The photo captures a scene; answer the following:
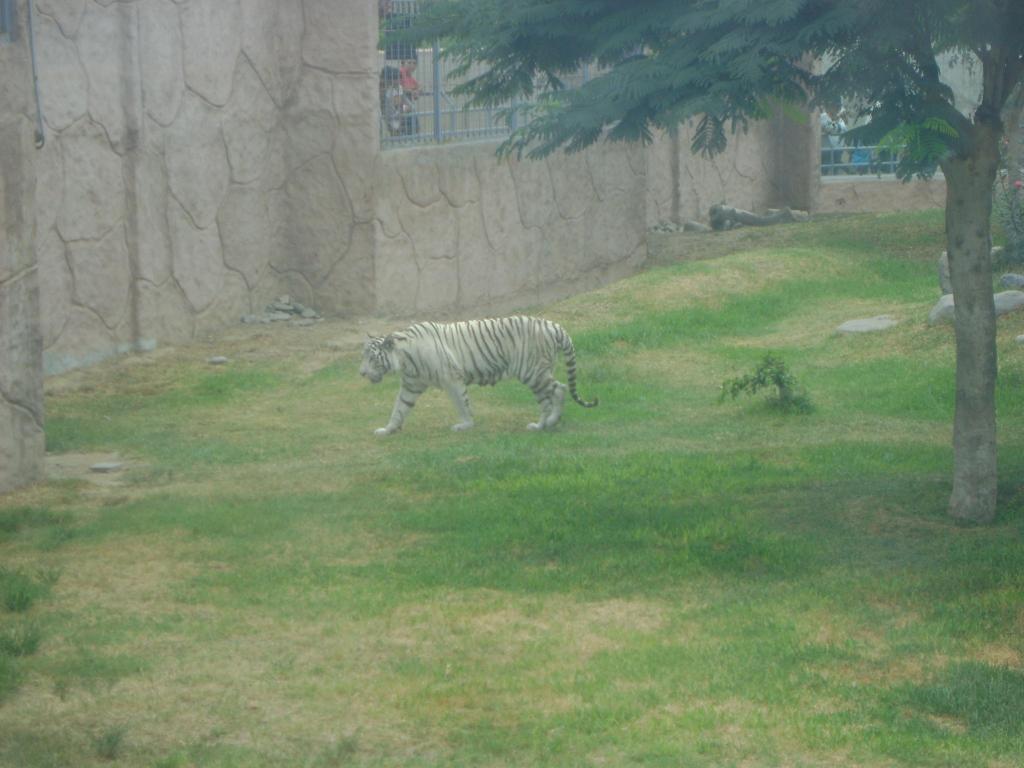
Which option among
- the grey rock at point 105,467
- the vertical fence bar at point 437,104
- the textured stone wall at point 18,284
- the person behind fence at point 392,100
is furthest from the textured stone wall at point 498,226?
the textured stone wall at point 18,284

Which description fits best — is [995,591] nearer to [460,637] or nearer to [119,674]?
[460,637]

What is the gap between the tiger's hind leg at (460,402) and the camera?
9.77 meters

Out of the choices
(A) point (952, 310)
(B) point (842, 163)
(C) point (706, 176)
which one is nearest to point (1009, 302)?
(A) point (952, 310)

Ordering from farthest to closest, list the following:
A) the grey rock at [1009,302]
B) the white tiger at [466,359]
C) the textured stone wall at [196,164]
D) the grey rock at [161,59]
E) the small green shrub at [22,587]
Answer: the grey rock at [1009,302]
the grey rock at [161,59]
the textured stone wall at [196,164]
the white tiger at [466,359]
the small green shrub at [22,587]

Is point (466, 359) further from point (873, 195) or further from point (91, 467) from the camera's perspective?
point (873, 195)

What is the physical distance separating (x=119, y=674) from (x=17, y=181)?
12.0 feet

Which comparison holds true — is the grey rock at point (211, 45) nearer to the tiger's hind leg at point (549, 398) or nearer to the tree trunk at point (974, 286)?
the tiger's hind leg at point (549, 398)

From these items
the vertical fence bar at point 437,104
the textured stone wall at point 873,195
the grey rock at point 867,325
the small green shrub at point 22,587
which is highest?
the vertical fence bar at point 437,104

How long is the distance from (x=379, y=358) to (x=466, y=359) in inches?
21.9

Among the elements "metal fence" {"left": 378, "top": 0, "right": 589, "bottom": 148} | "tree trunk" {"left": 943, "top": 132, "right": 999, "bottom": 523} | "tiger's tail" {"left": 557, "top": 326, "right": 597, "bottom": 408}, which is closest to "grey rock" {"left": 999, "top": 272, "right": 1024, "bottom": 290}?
"metal fence" {"left": 378, "top": 0, "right": 589, "bottom": 148}

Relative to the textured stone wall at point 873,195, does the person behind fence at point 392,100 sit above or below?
above

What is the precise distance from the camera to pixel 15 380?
8000mm

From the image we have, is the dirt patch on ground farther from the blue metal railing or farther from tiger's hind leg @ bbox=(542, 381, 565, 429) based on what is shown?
the blue metal railing

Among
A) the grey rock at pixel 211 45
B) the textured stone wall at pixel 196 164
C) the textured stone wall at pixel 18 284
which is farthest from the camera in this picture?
the grey rock at pixel 211 45
